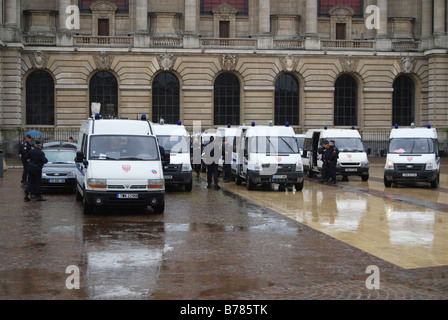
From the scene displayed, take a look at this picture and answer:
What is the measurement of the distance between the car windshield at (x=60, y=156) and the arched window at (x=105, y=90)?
2641cm

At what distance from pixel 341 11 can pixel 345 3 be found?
3.45 ft

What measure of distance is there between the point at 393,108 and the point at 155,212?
40210 millimetres

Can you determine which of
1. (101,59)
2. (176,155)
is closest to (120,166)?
(176,155)

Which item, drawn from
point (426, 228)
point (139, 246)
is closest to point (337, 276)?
point (139, 246)

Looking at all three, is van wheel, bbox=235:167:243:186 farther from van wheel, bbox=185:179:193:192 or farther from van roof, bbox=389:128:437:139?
van roof, bbox=389:128:437:139

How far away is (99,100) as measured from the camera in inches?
1971

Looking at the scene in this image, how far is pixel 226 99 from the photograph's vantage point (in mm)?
51469

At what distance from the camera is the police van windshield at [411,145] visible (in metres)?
25.9

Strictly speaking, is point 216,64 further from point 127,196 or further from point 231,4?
point 127,196

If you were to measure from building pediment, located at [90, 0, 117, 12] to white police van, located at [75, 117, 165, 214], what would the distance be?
119 ft

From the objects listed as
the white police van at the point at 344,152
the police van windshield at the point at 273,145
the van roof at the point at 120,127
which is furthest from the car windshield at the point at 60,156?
the white police van at the point at 344,152
